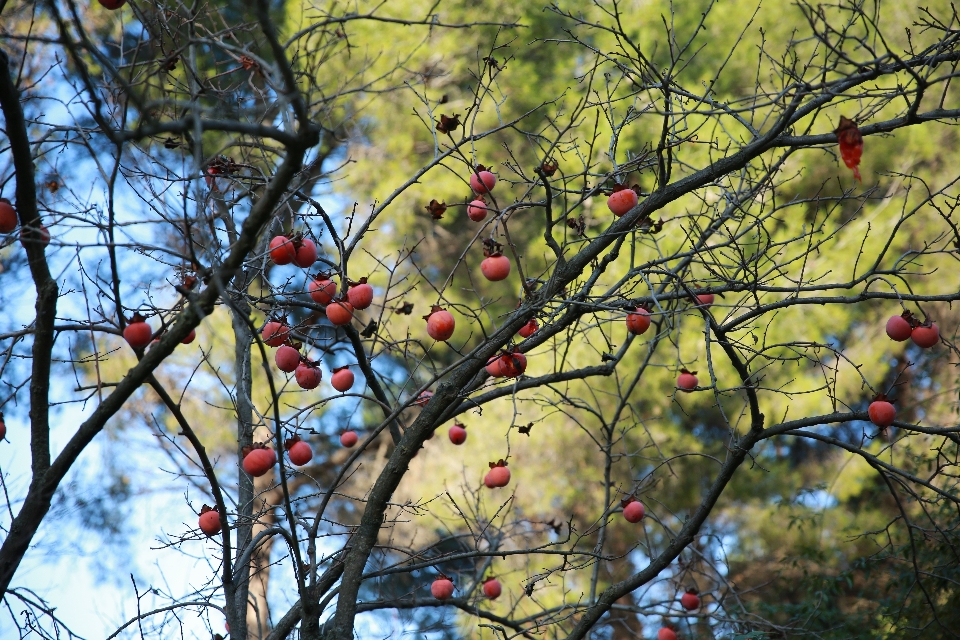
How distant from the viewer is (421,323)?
7848mm

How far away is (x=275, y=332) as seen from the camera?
2.53 meters

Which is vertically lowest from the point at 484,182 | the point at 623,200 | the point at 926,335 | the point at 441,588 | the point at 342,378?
the point at 441,588

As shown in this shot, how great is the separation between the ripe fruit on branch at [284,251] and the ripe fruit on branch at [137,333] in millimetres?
399

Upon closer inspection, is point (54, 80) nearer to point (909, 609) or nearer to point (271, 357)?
point (271, 357)

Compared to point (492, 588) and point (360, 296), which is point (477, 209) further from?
point (492, 588)

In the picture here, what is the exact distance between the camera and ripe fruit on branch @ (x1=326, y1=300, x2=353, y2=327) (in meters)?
2.33

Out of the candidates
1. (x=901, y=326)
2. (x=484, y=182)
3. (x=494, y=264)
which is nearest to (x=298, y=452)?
(x=494, y=264)

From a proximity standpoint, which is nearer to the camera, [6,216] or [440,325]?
[6,216]

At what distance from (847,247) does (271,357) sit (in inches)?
190

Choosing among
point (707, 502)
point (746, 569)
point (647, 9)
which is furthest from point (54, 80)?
point (746, 569)

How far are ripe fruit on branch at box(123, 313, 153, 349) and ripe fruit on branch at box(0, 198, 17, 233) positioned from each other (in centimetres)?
40

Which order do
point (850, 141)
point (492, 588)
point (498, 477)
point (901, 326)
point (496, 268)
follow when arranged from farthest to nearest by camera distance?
point (492, 588), point (498, 477), point (901, 326), point (496, 268), point (850, 141)

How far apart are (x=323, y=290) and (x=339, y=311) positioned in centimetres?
9

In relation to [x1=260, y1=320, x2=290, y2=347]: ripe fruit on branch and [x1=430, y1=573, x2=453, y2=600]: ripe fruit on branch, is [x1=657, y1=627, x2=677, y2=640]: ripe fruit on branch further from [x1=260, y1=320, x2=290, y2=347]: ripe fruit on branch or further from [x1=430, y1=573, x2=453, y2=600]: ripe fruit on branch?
[x1=260, y1=320, x2=290, y2=347]: ripe fruit on branch
